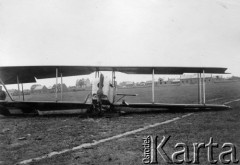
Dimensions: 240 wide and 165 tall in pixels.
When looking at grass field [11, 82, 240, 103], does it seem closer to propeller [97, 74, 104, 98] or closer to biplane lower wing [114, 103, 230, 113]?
biplane lower wing [114, 103, 230, 113]

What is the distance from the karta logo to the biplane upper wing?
23.5 ft

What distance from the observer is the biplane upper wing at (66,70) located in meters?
11.8

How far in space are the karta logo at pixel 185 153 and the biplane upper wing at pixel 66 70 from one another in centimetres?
717

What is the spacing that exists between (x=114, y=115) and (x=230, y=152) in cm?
709

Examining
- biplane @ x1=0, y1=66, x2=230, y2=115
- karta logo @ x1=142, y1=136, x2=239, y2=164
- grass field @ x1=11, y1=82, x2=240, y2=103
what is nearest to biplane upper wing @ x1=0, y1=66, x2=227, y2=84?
biplane @ x1=0, y1=66, x2=230, y2=115

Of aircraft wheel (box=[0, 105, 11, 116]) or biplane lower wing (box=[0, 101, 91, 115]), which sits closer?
biplane lower wing (box=[0, 101, 91, 115])

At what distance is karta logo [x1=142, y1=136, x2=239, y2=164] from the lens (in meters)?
4.39

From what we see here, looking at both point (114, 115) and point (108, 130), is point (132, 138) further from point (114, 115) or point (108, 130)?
point (114, 115)

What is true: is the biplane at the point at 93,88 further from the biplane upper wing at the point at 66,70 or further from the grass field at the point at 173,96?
the grass field at the point at 173,96

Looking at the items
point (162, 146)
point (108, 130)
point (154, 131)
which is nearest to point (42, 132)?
point (108, 130)

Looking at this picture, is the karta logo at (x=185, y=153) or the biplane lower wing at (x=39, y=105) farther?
the biplane lower wing at (x=39, y=105)

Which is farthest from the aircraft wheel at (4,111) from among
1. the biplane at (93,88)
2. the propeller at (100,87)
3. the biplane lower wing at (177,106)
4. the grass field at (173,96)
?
the grass field at (173,96)

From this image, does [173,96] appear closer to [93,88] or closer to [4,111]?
[93,88]

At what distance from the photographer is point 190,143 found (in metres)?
5.65
